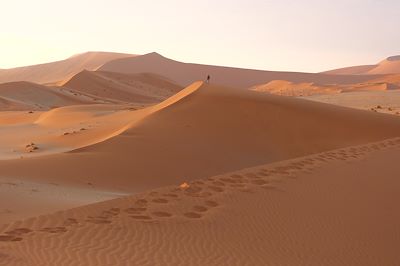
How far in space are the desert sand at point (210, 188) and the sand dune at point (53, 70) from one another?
74842 mm

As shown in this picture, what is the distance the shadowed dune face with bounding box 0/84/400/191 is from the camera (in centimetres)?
1112

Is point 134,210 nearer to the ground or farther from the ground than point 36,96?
nearer to the ground

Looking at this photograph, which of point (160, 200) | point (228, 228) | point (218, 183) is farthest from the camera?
point (218, 183)

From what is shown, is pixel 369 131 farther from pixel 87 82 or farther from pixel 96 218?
pixel 87 82

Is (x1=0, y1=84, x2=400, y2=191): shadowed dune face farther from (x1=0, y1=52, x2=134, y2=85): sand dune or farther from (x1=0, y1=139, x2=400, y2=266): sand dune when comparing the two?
(x1=0, y1=52, x2=134, y2=85): sand dune

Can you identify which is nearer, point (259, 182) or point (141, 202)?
point (141, 202)

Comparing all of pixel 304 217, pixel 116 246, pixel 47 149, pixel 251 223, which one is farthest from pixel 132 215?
pixel 47 149

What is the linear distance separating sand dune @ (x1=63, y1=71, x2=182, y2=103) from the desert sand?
28.4 m

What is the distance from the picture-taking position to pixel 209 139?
14.8 m

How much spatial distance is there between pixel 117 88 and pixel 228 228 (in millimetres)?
47570

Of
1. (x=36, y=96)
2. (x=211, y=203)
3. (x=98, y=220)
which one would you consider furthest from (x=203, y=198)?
(x=36, y=96)

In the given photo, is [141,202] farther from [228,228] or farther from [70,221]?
[228,228]

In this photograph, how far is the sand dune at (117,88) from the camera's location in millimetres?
49188

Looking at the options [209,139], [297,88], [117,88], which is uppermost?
[117,88]
